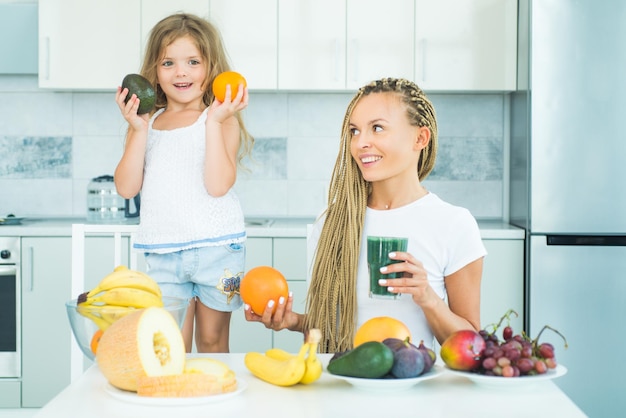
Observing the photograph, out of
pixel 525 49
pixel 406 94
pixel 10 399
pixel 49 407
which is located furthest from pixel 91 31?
pixel 49 407

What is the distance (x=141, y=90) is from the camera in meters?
2.17

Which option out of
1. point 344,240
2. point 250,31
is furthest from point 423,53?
point 344,240

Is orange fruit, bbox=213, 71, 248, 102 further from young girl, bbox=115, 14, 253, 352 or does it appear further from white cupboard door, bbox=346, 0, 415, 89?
white cupboard door, bbox=346, 0, 415, 89

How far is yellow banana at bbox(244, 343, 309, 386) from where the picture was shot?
46.2 inches

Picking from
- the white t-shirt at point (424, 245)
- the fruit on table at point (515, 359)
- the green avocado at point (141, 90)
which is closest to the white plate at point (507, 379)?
the fruit on table at point (515, 359)

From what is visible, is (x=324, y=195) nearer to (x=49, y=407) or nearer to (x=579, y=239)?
(x=579, y=239)

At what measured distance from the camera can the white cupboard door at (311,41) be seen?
3.43 metres

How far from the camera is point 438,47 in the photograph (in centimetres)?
344

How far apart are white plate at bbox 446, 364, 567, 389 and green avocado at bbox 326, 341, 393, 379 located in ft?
0.42

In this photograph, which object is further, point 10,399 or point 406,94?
point 10,399

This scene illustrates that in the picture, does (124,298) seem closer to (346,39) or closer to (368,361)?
(368,361)

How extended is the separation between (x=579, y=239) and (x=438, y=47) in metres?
0.97

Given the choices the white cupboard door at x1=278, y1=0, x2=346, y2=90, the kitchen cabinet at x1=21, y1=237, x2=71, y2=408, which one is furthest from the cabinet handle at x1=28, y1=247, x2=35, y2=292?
the white cupboard door at x1=278, y1=0, x2=346, y2=90

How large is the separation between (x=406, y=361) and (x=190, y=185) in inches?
48.2
